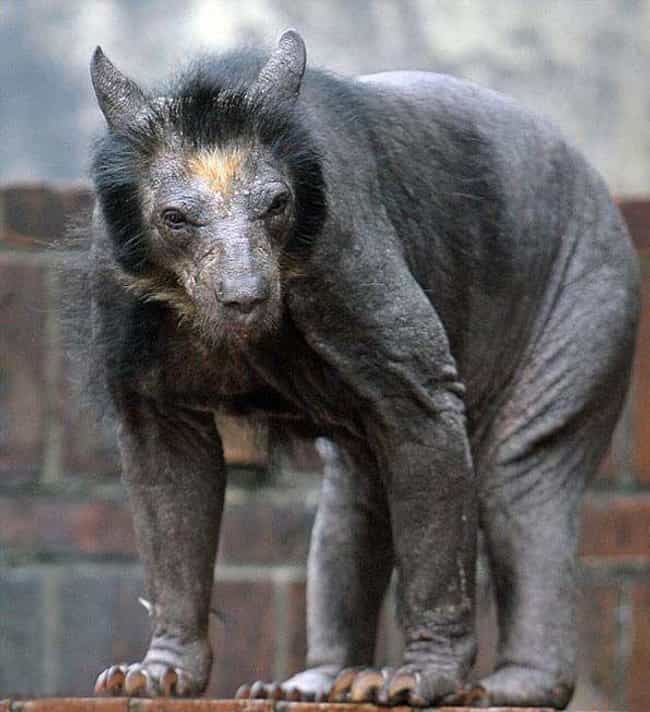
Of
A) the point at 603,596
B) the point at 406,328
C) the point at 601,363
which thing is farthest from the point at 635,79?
the point at 406,328

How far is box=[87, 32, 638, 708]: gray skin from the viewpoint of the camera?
22.7 ft

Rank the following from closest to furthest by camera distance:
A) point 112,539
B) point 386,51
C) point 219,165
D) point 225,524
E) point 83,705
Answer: point 219,165
point 83,705
point 225,524
point 112,539
point 386,51

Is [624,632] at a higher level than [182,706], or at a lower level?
lower

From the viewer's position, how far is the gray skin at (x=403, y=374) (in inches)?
272

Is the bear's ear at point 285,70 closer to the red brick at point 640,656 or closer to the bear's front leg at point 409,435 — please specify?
the bear's front leg at point 409,435

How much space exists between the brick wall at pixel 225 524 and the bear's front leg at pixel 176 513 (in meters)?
3.46

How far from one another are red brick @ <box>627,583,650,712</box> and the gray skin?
10.1ft

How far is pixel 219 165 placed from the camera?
22.0 feet

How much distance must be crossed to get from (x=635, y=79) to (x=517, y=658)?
21.0 feet

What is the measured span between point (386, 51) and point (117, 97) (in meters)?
6.78

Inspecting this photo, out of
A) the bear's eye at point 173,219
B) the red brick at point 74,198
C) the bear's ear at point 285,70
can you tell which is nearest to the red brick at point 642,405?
the red brick at point 74,198

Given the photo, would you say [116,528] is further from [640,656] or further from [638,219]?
[638,219]

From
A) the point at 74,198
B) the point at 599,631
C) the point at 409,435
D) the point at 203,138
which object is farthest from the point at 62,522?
the point at 203,138

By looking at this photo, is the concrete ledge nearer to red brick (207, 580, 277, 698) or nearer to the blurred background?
the blurred background
